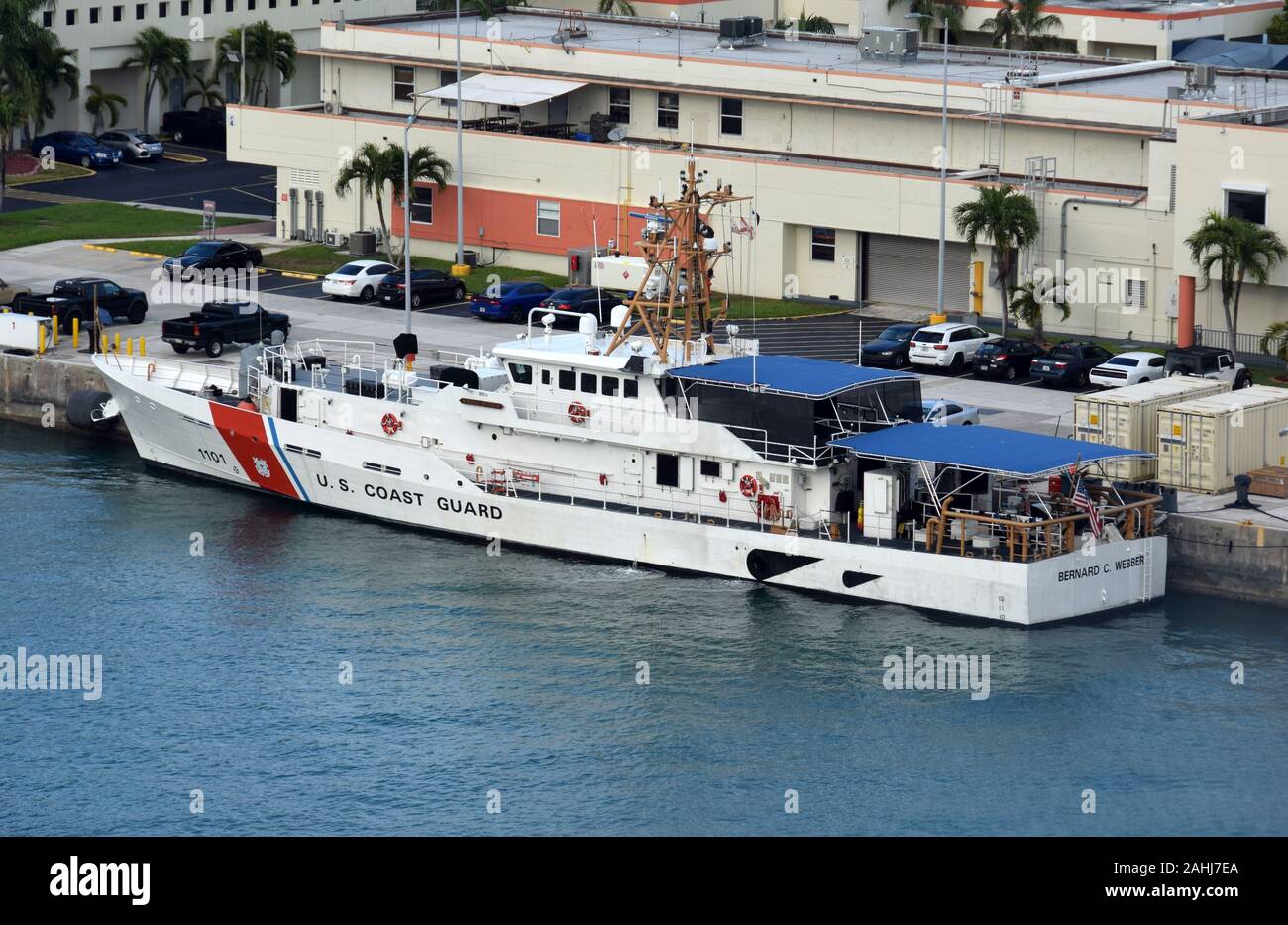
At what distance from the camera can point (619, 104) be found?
7575cm

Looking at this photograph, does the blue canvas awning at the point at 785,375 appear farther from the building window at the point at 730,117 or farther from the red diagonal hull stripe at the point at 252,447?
the building window at the point at 730,117

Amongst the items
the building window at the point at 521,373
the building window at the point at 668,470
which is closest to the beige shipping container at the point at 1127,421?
the building window at the point at 668,470

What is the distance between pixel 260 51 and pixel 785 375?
168ft

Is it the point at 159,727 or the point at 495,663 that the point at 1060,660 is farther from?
the point at 159,727

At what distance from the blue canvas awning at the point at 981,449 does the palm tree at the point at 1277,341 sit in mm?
12277

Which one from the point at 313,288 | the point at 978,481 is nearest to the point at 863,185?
the point at 313,288

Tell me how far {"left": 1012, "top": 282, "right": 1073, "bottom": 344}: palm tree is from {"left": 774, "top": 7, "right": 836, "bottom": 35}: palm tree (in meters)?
32.8

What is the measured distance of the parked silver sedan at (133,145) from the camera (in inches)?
3588

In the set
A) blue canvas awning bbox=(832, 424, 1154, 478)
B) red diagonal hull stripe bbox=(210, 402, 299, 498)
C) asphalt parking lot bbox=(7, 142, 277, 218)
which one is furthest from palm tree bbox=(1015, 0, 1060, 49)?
blue canvas awning bbox=(832, 424, 1154, 478)

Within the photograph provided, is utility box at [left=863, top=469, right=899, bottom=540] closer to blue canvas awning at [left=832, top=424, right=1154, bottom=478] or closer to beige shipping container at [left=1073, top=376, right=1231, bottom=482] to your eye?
blue canvas awning at [left=832, top=424, right=1154, bottom=478]

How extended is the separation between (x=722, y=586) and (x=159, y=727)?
1240 cm

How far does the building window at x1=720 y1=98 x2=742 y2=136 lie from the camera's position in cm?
7325

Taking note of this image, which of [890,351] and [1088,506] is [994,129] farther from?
[1088,506]

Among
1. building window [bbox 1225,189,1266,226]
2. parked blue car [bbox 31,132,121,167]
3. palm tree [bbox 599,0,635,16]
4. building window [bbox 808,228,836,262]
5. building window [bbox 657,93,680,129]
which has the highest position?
palm tree [bbox 599,0,635,16]
